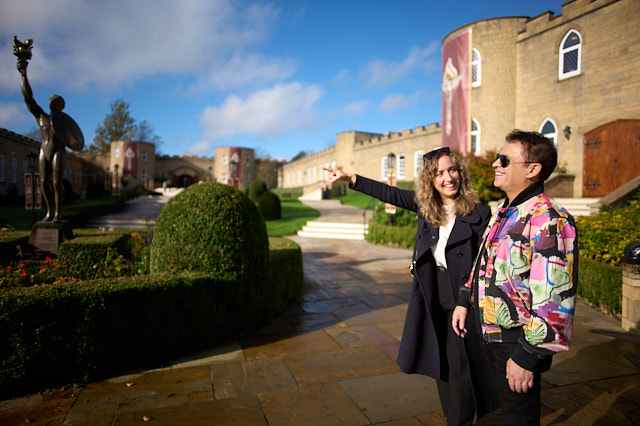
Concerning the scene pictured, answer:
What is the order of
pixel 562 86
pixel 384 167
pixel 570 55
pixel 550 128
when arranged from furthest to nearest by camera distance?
pixel 384 167 → pixel 550 128 → pixel 562 86 → pixel 570 55

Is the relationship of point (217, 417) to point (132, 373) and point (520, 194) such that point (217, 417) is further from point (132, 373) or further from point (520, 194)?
point (520, 194)

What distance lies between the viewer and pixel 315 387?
9.15 feet

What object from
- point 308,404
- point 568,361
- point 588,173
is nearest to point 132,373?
point 308,404

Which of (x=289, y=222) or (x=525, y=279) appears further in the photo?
(x=289, y=222)

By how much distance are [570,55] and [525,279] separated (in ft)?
52.4

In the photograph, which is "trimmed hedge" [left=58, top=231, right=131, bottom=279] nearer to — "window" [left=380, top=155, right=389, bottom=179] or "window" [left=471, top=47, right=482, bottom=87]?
"window" [left=471, top=47, right=482, bottom=87]

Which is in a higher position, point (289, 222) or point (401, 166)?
point (401, 166)

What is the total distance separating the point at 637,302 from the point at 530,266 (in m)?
3.55

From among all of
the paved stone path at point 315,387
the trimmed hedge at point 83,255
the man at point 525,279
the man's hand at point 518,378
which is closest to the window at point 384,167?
the trimmed hedge at point 83,255

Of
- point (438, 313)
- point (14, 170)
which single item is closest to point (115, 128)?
point (14, 170)

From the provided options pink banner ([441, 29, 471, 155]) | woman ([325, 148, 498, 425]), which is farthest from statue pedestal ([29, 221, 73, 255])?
pink banner ([441, 29, 471, 155])

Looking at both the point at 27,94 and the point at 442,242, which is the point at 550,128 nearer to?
the point at 442,242

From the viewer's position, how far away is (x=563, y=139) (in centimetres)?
1356

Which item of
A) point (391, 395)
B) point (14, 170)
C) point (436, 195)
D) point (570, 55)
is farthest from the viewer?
point (14, 170)
